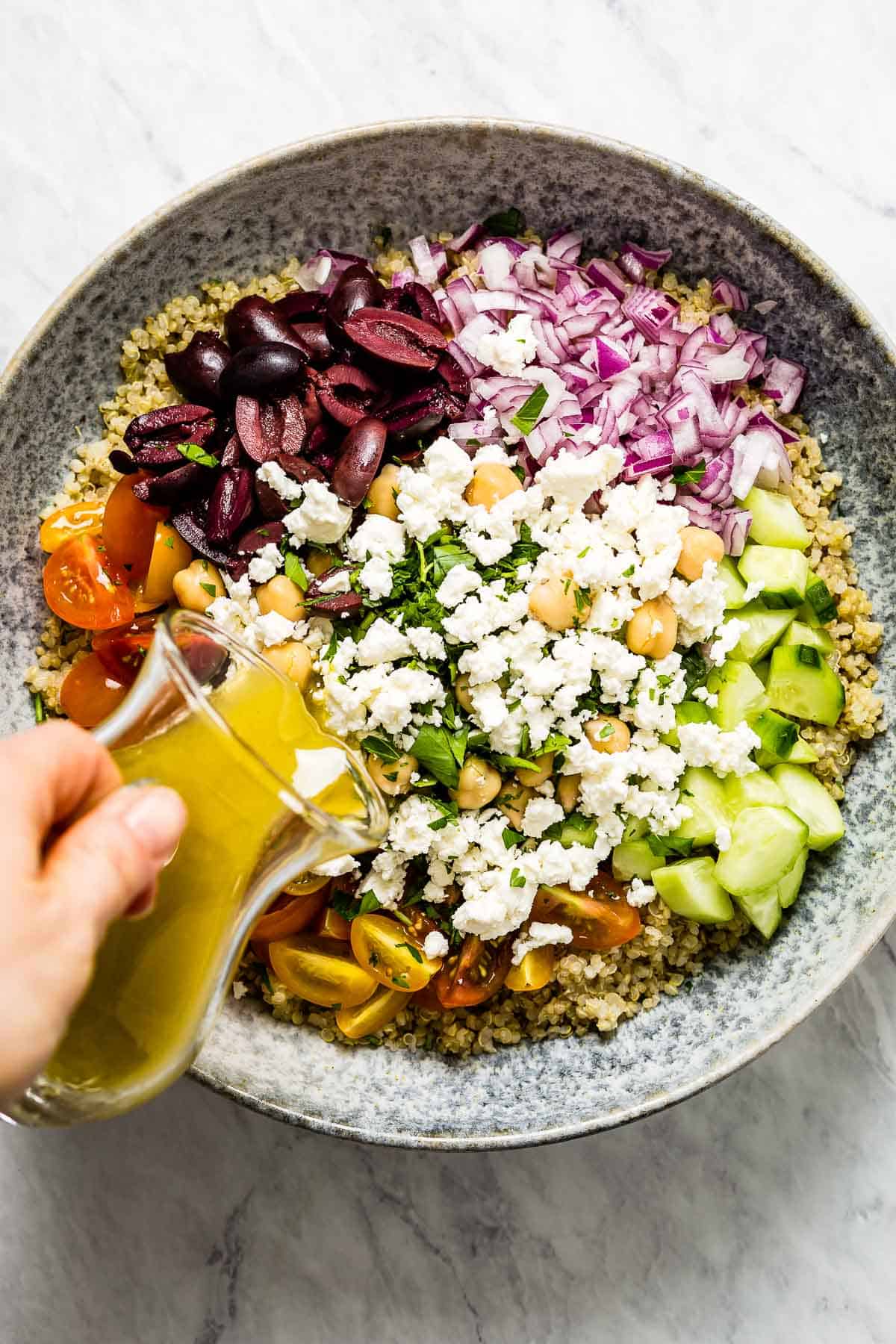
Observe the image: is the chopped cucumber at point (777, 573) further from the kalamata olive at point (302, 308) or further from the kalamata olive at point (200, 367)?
the kalamata olive at point (200, 367)

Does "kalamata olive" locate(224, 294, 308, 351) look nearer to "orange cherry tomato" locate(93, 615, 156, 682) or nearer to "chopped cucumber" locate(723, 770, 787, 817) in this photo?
"orange cherry tomato" locate(93, 615, 156, 682)

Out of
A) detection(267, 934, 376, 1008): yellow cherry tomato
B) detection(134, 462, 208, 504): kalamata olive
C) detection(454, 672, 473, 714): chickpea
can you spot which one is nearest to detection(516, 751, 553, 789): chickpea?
detection(454, 672, 473, 714): chickpea

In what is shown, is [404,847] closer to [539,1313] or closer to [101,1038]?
[101,1038]

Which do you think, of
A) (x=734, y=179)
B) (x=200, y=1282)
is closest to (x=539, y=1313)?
(x=200, y=1282)

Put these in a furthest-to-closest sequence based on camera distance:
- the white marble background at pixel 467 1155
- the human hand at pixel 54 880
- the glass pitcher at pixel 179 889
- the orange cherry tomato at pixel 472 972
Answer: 1. the white marble background at pixel 467 1155
2. the orange cherry tomato at pixel 472 972
3. the glass pitcher at pixel 179 889
4. the human hand at pixel 54 880

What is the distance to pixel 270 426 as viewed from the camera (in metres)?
2.00

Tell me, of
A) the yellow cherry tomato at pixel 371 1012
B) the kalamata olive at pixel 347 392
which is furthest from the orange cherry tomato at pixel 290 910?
the kalamata olive at pixel 347 392

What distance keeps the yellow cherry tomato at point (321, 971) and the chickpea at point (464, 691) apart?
520 millimetres

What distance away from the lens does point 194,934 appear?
141 cm

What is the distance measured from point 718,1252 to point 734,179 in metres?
2.30

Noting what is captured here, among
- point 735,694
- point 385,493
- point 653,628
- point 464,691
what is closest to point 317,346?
point 385,493

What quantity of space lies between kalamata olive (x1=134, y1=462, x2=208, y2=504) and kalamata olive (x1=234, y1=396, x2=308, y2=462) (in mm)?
100

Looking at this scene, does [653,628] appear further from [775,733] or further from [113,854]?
[113,854]

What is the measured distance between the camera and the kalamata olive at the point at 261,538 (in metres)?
1.96
